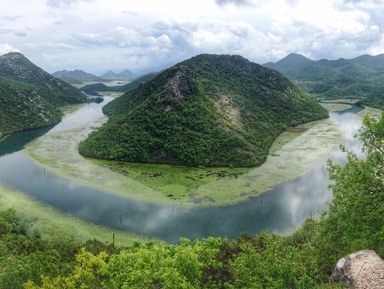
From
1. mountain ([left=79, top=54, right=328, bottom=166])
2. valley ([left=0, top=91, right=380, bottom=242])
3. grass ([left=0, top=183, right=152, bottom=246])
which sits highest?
mountain ([left=79, top=54, right=328, bottom=166])

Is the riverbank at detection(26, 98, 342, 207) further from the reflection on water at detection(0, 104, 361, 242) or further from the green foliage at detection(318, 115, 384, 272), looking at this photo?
the green foliage at detection(318, 115, 384, 272)

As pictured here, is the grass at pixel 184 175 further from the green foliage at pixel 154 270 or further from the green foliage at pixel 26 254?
the green foliage at pixel 154 270

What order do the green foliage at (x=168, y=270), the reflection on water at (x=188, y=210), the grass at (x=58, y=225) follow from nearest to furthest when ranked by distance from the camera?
the green foliage at (x=168, y=270) < the grass at (x=58, y=225) < the reflection on water at (x=188, y=210)

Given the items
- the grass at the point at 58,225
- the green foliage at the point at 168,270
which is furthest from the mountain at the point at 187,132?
the green foliage at the point at 168,270

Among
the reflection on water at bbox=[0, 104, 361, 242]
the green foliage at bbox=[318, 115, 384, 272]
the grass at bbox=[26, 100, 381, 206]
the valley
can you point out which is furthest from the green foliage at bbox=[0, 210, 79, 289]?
the green foliage at bbox=[318, 115, 384, 272]

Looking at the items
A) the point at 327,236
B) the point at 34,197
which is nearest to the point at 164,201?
the point at 34,197
